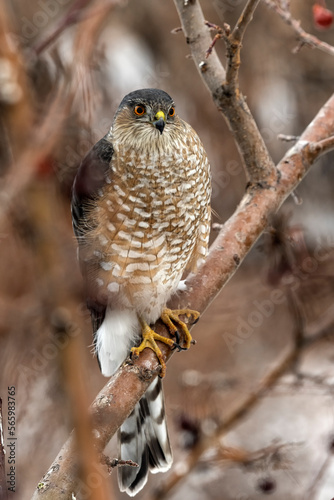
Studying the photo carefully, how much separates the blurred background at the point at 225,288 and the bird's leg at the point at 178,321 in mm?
433

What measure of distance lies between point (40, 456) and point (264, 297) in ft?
7.94

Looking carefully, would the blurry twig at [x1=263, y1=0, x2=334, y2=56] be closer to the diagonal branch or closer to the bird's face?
the diagonal branch

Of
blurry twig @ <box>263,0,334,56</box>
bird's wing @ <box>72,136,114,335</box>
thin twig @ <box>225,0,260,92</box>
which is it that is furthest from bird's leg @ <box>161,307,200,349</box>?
blurry twig @ <box>263,0,334,56</box>

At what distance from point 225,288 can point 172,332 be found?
2.79m

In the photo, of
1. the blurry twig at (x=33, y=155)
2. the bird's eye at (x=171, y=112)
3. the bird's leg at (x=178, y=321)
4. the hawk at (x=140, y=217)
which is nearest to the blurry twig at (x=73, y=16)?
the blurry twig at (x=33, y=155)

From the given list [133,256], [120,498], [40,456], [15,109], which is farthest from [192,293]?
[120,498]

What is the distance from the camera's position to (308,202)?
708 cm

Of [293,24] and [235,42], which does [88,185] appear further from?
[293,24]

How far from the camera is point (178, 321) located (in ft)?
10.7

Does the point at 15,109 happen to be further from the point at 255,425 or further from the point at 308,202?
the point at 308,202

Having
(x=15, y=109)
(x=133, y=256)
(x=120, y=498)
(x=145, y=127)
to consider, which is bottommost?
(x=120, y=498)

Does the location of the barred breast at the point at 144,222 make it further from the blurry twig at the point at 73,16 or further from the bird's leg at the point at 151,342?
the blurry twig at the point at 73,16

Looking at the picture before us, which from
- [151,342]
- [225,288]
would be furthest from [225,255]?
[225,288]

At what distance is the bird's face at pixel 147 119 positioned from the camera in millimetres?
3082
